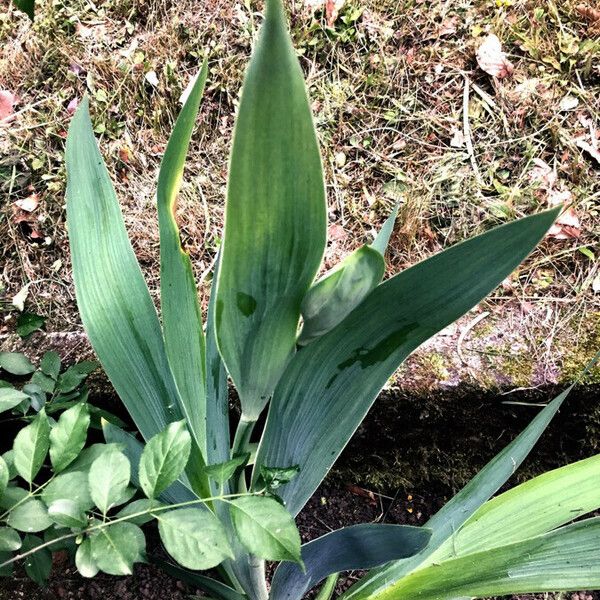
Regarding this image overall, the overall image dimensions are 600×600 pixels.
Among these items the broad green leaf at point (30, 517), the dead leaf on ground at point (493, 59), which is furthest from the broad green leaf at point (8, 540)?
the dead leaf on ground at point (493, 59)

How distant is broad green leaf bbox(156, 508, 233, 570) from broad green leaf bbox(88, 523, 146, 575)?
0.03 m

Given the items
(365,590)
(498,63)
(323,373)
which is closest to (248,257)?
(323,373)

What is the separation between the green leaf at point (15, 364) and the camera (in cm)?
95

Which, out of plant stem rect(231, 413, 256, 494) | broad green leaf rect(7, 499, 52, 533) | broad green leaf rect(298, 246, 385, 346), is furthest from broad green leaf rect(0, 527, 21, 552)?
broad green leaf rect(298, 246, 385, 346)

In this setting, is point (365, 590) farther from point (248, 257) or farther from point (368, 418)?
point (248, 257)

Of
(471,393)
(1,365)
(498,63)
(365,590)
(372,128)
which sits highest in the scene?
(498,63)

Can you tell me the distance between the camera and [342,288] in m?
0.45

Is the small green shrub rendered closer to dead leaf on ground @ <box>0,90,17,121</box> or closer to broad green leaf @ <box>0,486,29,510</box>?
broad green leaf @ <box>0,486,29,510</box>

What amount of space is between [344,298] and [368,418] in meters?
0.65

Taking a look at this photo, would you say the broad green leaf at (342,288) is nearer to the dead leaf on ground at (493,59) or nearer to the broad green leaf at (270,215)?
the broad green leaf at (270,215)

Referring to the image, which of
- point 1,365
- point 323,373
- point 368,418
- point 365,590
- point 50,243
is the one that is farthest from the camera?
point 50,243

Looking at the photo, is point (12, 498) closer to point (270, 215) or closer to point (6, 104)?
point (270, 215)

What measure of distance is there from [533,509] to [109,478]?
0.51 metres

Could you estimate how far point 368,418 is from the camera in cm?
107
